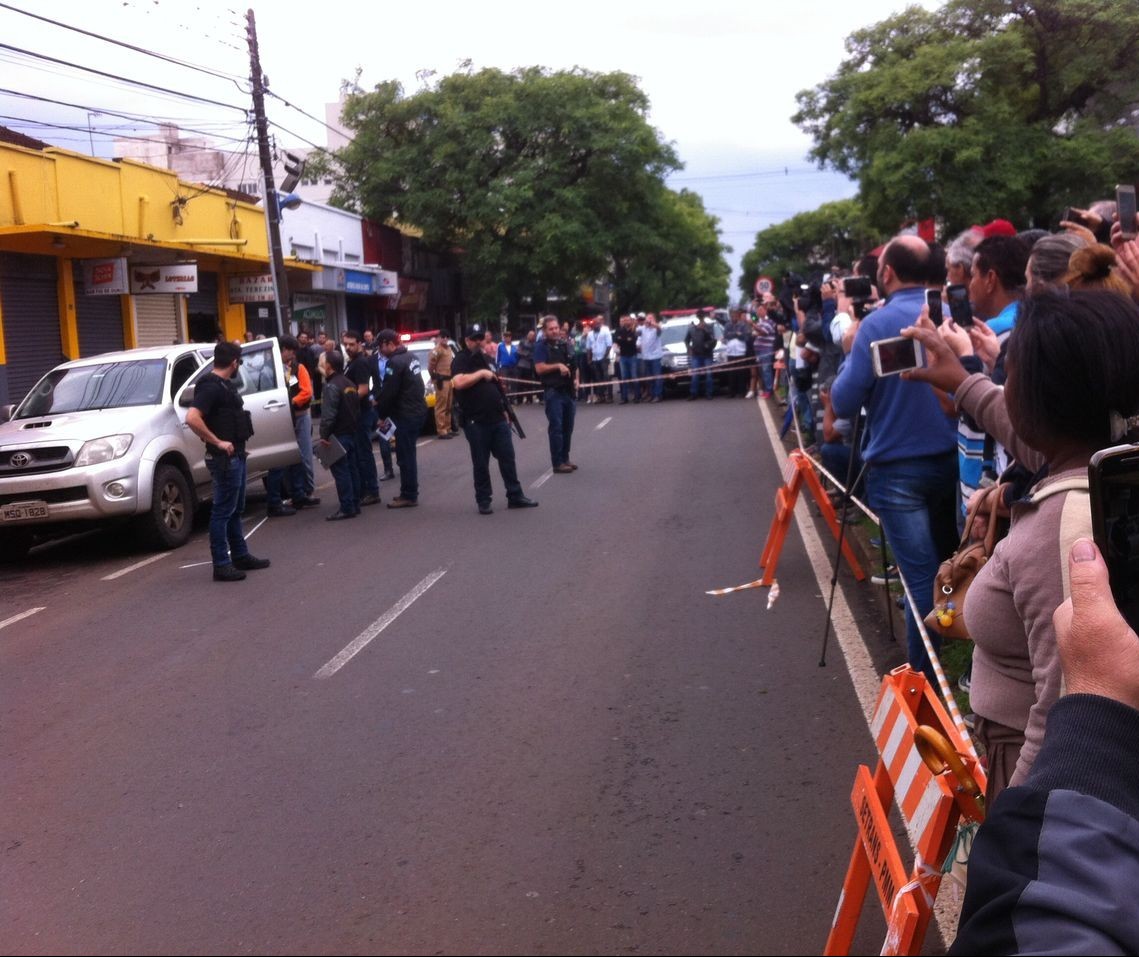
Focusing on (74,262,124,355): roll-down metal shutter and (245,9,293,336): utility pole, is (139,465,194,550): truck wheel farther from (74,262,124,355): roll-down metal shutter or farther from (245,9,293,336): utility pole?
(245,9,293,336): utility pole

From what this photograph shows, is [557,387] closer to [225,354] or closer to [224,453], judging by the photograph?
[225,354]

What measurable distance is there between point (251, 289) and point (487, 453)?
1818 centimetres

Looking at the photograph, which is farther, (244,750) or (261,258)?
(261,258)

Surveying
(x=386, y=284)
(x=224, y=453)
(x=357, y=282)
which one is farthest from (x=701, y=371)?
(x=224, y=453)

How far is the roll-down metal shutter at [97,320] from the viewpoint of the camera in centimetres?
2277

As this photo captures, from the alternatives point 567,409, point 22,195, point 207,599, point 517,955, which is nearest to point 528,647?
point 207,599

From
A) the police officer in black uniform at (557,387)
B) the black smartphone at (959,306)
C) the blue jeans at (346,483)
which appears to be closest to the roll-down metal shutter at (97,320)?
Result: the police officer in black uniform at (557,387)

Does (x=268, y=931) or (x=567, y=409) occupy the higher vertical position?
(x=567, y=409)

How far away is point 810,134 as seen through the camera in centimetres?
3288

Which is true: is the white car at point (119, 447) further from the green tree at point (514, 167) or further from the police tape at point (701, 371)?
the green tree at point (514, 167)

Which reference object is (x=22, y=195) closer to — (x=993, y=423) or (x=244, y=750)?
(x=244, y=750)

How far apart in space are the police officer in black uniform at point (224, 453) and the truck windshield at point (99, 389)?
2409mm

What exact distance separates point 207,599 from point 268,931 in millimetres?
5690

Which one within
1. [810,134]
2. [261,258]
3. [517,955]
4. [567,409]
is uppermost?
[810,134]
